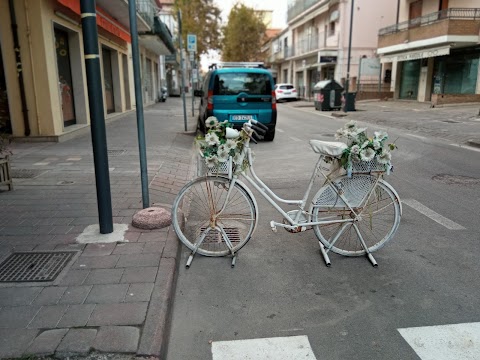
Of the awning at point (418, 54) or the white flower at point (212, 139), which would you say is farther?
the awning at point (418, 54)

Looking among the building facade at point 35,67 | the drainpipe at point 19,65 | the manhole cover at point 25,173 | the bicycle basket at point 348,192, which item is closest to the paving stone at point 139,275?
the bicycle basket at point 348,192

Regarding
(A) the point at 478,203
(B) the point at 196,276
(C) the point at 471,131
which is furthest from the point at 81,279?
(C) the point at 471,131

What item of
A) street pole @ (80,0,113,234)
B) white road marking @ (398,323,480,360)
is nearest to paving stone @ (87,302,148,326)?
street pole @ (80,0,113,234)

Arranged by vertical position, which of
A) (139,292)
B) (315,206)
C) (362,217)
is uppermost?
(315,206)

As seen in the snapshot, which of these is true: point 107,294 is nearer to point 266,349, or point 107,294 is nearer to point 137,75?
point 266,349

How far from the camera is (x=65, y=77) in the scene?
12.3 meters

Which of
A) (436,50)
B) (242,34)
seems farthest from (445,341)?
(242,34)

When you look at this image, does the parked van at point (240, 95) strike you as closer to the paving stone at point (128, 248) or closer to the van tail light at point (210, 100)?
the van tail light at point (210, 100)

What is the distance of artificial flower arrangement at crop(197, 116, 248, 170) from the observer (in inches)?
141

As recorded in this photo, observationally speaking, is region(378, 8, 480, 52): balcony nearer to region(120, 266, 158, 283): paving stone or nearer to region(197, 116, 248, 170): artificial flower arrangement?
region(197, 116, 248, 170): artificial flower arrangement

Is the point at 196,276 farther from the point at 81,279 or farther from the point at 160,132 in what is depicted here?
the point at 160,132

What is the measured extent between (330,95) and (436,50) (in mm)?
6626

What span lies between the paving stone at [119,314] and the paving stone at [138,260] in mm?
647

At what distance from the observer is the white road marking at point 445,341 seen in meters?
2.56
